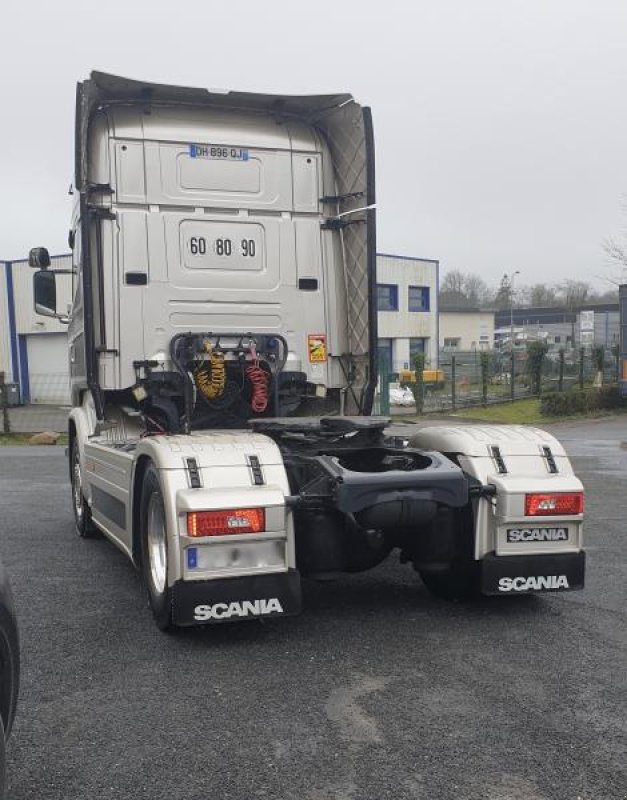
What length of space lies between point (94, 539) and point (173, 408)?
6.15 feet

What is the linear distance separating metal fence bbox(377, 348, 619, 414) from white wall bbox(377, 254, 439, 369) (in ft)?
36.0

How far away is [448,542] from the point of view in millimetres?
5121

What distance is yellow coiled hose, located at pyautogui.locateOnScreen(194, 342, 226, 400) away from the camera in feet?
22.5

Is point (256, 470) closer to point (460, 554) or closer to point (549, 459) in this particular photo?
point (460, 554)

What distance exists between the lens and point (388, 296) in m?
45.6

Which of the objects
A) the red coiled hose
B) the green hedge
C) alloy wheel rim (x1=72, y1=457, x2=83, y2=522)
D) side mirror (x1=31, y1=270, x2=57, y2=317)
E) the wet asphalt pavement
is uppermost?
side mirror (x1=31, y1=270, x2=57, y2=317)

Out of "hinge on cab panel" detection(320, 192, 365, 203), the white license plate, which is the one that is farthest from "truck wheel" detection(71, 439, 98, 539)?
"hinge on cab panel" detection(320, 192, 365, 203)

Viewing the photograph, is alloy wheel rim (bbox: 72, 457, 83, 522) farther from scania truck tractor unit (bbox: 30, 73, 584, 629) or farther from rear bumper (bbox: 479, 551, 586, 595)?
rear bumper (bbox: 479, 551, 586, 595)

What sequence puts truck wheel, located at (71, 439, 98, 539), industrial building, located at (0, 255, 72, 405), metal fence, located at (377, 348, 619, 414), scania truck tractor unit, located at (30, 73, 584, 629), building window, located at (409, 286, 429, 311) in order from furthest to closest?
building window, located at (409, 286, 429, 311) < industrial building, located at (0, 255, 72, 405) < metal fence, located at (377, 348, 619, 414) < truck wheel, located at (71, 439, 98, 539) < scania truck tractor unit, located at (30, 73, 584, 629)

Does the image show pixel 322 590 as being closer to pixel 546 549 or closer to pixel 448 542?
pixel 448 542

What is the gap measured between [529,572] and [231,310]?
3339 millimetres

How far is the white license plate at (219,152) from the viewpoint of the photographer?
7.06 m

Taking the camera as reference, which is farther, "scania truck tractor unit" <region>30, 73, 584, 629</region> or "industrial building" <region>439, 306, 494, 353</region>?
"industrial building" <region>439, 306, 494, 353</region>

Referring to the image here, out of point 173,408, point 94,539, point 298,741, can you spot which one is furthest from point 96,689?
point 94,539
